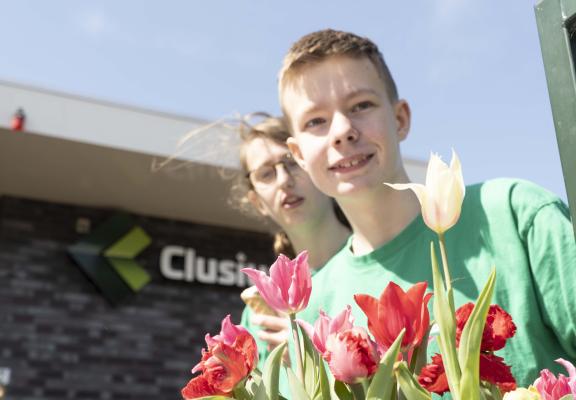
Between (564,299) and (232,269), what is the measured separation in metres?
9.51

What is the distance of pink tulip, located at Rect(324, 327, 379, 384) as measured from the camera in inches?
30.9

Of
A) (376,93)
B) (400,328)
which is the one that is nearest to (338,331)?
(400,328)

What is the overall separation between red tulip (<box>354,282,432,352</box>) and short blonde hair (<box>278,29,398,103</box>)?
0.86 meters

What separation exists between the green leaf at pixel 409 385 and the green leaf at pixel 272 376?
16cm

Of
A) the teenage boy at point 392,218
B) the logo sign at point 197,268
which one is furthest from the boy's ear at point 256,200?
the logo sign at point 197,268

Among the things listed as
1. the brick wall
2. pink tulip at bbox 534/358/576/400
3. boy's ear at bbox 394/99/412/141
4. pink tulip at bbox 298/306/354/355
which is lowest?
the brick wall

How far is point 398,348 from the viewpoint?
78cm

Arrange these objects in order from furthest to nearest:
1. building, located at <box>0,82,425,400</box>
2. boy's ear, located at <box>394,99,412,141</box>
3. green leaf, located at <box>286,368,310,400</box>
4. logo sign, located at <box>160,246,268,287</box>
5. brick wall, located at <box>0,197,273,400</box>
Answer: logo sign, located at <box>160,246,268,287</box> < brick wall, located at <box>0,197,273,400</box> < building, located at <box>0,82,425,400</box> < boy's ear, located at <box>394,99,412,141</box> < green leaf, located at <box>286,368,310,400</box>

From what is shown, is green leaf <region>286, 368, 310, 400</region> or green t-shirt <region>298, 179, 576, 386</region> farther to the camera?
green t-shirt <region>298, 179, 576, 386</region>

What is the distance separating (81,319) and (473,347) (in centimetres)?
933

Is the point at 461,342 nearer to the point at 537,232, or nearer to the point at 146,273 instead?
the point at 537,232

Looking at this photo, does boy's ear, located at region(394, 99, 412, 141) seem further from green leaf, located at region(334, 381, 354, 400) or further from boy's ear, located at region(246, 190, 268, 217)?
boy's ear, located at region(246, 190, 268, 217)

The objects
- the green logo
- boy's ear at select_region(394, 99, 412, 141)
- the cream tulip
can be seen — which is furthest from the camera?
the green logo

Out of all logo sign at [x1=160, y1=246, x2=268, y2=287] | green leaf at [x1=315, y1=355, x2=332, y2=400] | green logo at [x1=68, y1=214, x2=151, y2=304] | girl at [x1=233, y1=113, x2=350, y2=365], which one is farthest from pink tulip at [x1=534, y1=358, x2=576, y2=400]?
logo sign at [x1=160, y1=246, x2=268, y2=287]
